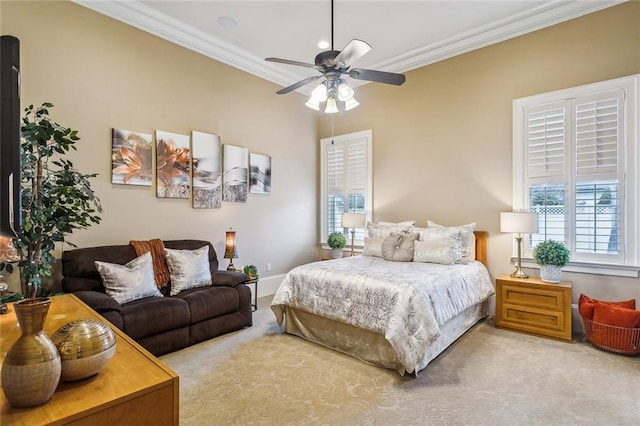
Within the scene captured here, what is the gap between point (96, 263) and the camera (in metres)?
3.00

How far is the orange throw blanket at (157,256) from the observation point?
3.45 m

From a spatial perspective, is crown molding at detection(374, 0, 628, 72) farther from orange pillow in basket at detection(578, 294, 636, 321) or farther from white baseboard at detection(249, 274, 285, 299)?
white baseboard at detection(249, 274, 285, 299)

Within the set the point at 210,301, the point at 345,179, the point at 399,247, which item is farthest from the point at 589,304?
the point at 210,301

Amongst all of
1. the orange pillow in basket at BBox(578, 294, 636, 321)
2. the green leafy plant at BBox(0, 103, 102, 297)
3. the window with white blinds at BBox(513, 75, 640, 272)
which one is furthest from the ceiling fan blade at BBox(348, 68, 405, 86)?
the orange pillow in basket at BBox(578, 294, 636, 321)

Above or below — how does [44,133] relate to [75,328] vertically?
above

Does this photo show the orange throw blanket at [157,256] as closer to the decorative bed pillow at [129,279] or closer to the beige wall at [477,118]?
the decorative bed pillow at [129,279]

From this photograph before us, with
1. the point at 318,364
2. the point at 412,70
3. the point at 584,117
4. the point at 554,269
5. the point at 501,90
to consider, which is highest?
the point at 412,70

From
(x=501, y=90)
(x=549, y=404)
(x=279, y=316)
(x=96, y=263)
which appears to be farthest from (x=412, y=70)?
(x=96, y=263)

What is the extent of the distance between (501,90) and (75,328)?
15.5 feet

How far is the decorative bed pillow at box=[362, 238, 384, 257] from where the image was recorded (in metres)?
4.33

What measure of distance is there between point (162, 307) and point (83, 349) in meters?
2.19

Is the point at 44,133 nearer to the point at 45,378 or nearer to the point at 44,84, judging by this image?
the point at 44,84

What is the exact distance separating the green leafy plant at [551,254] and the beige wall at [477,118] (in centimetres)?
42

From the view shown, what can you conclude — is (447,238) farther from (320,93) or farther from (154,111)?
(154,111)
